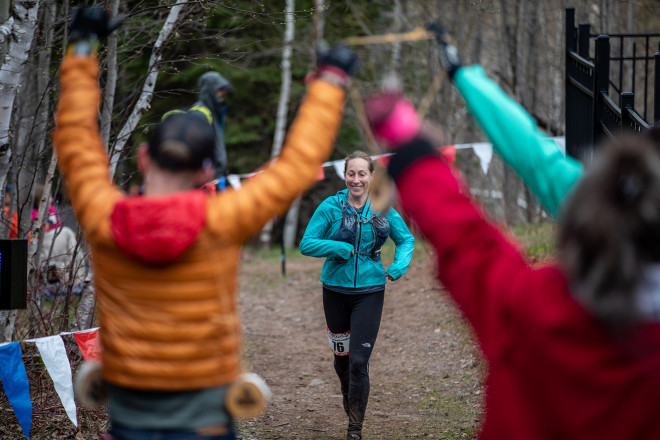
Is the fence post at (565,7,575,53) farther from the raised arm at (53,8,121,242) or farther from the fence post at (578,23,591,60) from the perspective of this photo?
the raised arm at (53,8,121,242)

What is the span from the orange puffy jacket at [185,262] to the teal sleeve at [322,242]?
3318 millimetres

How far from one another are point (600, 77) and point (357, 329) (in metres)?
3.04

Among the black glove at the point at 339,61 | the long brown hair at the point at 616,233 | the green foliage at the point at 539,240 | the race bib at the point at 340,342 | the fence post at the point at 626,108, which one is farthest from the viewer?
the green foliage at the point at 539,240

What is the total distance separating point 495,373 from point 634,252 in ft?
1.70

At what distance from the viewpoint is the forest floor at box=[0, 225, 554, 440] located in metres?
6.48

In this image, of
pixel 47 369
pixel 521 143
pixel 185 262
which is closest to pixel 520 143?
pixel 521 143

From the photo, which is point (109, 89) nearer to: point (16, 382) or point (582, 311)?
point (16, 382)

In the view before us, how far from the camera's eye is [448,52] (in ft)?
8.39

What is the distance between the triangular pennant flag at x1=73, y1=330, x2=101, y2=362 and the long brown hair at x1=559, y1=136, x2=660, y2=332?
422 cm

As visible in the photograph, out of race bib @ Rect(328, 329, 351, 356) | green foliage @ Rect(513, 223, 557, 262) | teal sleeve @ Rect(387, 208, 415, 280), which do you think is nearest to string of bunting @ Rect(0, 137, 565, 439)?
teal sleeve @ Rect(387, 208, 415, 280)

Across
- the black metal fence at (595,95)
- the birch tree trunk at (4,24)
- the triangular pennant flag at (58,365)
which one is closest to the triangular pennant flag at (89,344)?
the triangular pennant flag at (58,365)

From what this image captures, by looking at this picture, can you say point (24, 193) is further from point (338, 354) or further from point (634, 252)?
point (634, 252)

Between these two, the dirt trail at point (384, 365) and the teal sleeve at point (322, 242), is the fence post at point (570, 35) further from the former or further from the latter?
the teal sleeve at point (322, 242)

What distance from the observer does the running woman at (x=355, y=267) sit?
19.4 ft
